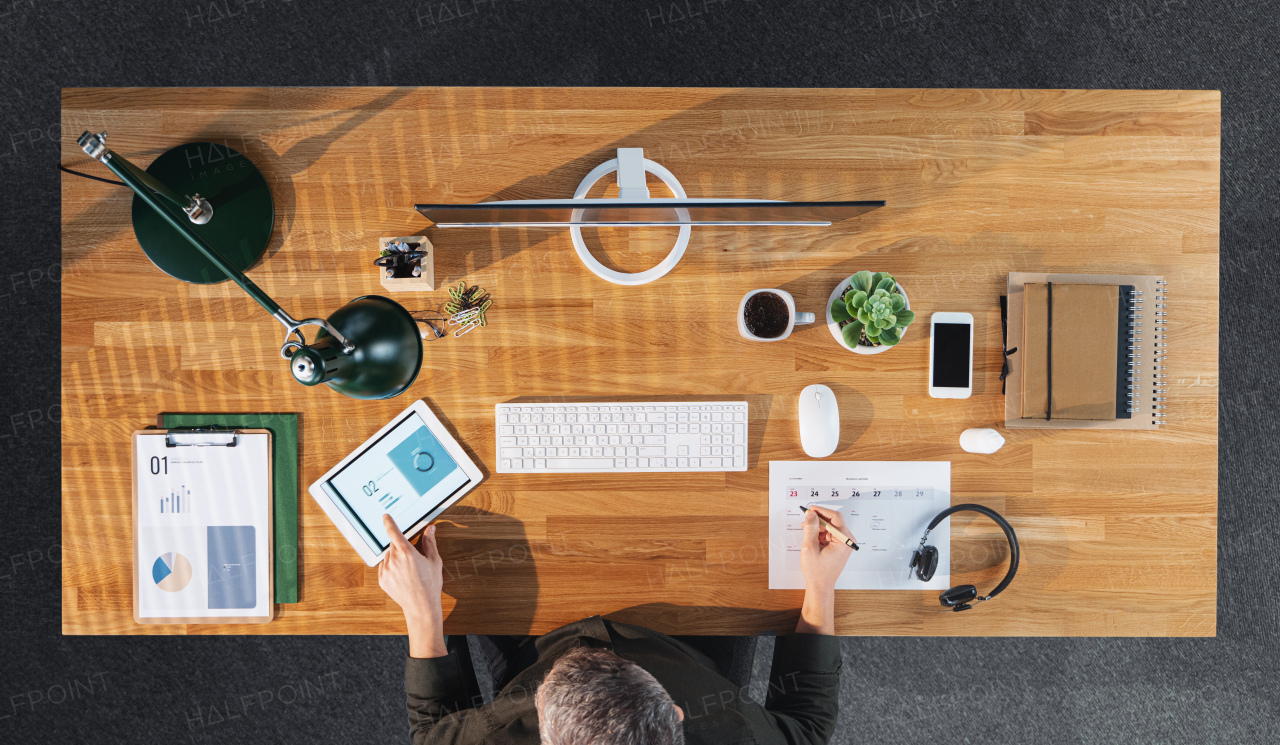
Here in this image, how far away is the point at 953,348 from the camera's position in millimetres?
1289

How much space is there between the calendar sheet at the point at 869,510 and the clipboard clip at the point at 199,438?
1.11 metres

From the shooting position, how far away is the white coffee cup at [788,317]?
125 centimetres

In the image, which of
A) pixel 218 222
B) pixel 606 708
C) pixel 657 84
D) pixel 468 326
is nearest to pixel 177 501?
pixel 218 222

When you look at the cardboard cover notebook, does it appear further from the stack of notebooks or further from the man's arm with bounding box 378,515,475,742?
the man's arm with bounding box 378,515,475,742

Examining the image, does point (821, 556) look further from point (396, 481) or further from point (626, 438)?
point (396, 481)

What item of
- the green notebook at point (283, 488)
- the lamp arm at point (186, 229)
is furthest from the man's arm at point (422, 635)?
the lamp arm at point (186, 229)

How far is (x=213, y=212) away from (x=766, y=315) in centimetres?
112

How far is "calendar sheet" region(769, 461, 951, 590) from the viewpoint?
1.30 m

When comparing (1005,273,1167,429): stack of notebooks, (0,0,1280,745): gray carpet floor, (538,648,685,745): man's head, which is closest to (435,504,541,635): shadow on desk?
(538,648,685,745): man's head

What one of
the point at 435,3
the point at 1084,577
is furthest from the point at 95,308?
the point at 1084,577

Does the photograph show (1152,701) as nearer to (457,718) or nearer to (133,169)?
(457,718)

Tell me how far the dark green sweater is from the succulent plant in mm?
612

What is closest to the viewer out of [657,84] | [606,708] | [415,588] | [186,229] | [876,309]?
[186,229]

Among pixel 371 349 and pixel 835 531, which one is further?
pixel 835 531
